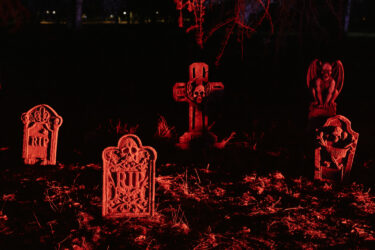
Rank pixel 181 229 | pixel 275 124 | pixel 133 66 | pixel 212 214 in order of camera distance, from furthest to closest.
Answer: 1. pixel 133 66
2. pixel 275 124
3. pixel 212 214
4. pixel 181 229

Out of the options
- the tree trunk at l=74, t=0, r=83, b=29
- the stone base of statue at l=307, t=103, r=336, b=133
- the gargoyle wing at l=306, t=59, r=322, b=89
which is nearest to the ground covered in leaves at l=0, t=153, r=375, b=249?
the stone base of statue at l=307, t=103, r=336, b=133

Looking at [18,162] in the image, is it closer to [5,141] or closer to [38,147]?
[38,147]

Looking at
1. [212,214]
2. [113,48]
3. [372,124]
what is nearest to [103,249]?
[212,214]

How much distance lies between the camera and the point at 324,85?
738 centimetres

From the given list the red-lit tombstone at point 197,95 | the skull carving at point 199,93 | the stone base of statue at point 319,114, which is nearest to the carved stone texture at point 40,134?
the red-lit tombstone at point 197,95

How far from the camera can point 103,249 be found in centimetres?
384

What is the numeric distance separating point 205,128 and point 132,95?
15.4 feet

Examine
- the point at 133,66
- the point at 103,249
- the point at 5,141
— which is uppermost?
the point at 133,66

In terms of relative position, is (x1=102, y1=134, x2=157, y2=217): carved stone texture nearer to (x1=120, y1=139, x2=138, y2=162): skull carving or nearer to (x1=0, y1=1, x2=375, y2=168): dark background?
(x1=120, y1=139, x2=138, y2=162): skull carving

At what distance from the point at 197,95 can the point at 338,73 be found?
2.64 meters

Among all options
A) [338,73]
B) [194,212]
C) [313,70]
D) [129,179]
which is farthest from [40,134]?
[338,73]

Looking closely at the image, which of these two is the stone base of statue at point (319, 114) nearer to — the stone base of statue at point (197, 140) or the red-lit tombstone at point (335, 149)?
the red-lit tombstone at point (335, 149)

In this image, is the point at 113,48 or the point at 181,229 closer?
the point at 181,229

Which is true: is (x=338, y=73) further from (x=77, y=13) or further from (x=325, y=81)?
(x=77, y=13)
